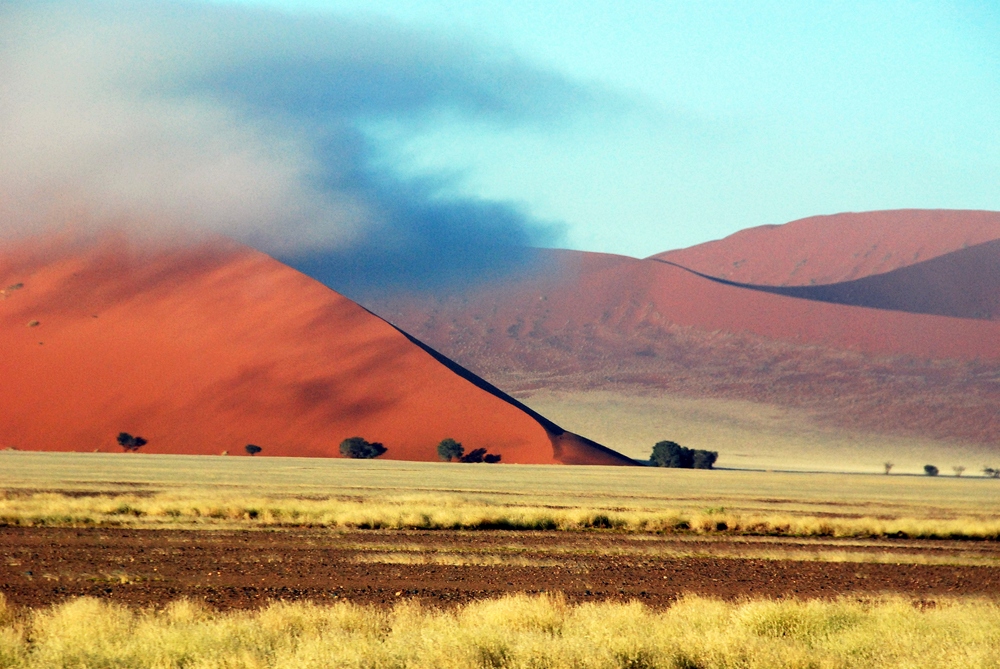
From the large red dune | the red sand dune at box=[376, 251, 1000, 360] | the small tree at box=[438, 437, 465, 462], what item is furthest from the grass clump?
the red sand dune at box=[376, 251, 1000, 360]

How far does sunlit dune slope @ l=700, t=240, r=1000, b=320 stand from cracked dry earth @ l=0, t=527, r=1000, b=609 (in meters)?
108

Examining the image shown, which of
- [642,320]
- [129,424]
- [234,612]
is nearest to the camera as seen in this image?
[234,612]

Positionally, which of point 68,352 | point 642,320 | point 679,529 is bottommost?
point 679,529

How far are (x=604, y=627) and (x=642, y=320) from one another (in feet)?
377

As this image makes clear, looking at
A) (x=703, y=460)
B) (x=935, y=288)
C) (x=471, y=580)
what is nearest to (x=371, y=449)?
(x=703, y=460)

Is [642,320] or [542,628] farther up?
[642,320]

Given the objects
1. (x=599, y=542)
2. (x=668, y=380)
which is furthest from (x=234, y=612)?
(x=668, y=380)

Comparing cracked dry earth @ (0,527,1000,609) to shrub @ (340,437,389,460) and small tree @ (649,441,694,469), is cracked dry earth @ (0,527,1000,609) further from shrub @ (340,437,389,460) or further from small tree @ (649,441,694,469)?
small tree @ (649,441,694,469)

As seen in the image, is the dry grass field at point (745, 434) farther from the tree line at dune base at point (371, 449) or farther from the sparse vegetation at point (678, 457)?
the tree line at dune base at point (371, 449)

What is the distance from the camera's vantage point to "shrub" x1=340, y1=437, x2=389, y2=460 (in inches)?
2675

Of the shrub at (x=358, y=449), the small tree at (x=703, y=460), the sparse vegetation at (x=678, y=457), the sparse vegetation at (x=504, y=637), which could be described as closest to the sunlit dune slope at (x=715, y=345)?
the small tree at (x=703, y=460)

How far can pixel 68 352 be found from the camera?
79312 mm

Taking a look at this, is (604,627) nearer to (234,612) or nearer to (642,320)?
(234,612)

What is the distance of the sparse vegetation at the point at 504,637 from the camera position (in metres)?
9.04
